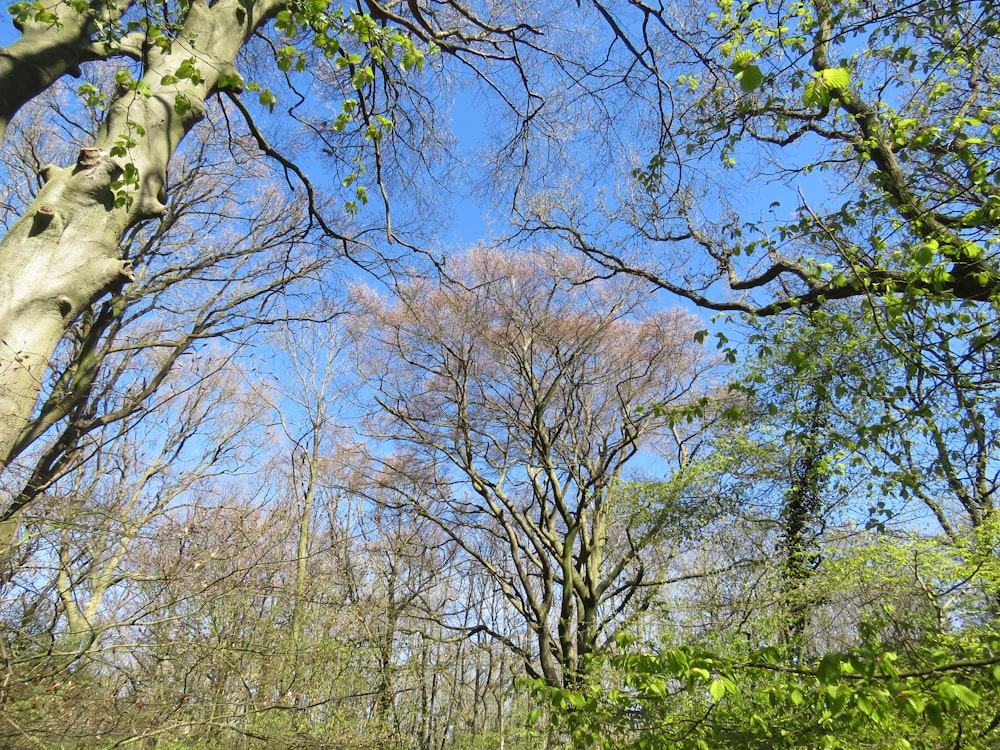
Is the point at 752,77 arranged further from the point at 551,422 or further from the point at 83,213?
the point at 551,422

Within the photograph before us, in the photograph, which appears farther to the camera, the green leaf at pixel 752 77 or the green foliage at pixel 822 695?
the green foliage at pixel 822 695

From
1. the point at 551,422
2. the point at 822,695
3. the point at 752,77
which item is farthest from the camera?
the point at 551,422

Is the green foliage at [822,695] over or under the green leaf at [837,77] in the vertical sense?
under

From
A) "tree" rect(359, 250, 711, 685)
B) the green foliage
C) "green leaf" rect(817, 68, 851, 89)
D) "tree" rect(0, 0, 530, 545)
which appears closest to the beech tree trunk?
"tree" rect(0, 0, 530, 545)

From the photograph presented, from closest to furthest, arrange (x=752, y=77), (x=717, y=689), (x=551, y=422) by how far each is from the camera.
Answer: (x=752, y=77)
(x=717, y=689)
(x=551, y=422)

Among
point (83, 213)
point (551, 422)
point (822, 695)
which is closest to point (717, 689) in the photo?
point (822, 695)

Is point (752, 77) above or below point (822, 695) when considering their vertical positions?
above

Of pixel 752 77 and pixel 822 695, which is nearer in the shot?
pixel 752 77

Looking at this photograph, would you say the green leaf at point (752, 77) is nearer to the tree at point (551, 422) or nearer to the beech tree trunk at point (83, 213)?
the beech tree trunk at point (83, 213)

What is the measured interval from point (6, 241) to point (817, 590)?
755 cm

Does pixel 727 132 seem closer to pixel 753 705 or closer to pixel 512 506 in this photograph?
pixel 753 705

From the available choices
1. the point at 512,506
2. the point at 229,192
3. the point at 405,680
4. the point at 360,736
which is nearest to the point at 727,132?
the point at 229,192

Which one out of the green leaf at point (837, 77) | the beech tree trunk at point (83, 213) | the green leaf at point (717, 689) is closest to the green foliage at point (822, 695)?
the green leaf at point (717, 689)

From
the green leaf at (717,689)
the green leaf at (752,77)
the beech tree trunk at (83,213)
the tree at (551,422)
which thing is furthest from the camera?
the tree at (551,422)
